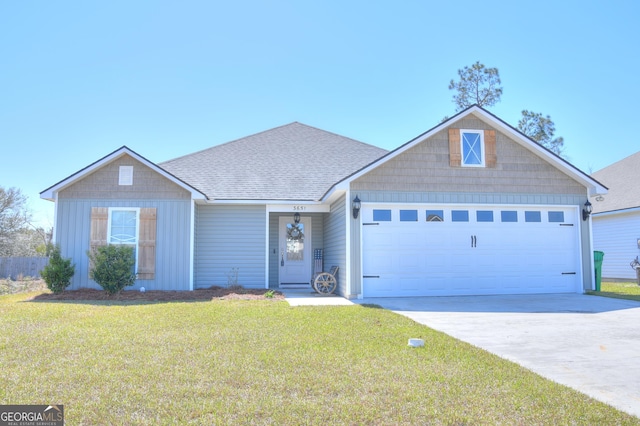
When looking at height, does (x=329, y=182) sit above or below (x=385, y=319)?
above

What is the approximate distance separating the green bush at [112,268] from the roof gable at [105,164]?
2.03 metres

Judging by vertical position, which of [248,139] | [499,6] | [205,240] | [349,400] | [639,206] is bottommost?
[349,400]

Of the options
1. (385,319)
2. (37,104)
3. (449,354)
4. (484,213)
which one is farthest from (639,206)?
(37,104)

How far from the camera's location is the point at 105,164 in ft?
39.2

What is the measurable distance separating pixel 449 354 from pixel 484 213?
725 cm

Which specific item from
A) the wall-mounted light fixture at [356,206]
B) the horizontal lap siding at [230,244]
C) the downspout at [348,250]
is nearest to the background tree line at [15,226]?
the horizontal lap siding at [230,244]

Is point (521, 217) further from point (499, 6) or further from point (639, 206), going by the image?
point (639, 206)

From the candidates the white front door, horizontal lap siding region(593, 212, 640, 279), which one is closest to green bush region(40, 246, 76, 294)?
the white front door

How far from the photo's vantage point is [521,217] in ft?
38.9

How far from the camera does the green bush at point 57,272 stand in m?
11.1

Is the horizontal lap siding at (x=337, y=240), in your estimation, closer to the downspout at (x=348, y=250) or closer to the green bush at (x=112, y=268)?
the downspout at (x=348, y=250)

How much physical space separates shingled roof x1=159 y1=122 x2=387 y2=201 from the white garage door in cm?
277

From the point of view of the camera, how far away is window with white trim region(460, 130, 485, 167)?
1165 cm

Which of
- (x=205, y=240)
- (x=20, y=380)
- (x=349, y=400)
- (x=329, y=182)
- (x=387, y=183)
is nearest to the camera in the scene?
(x=349, y=400)
